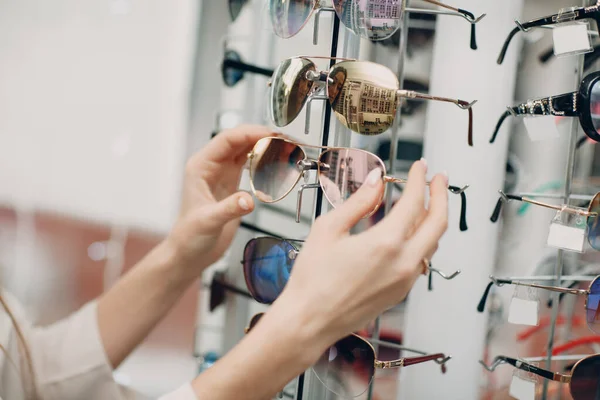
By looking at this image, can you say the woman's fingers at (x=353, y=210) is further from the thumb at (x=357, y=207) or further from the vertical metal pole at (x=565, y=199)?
the vertical metal pole at (x=565, y=199)

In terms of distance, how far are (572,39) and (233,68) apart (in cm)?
50

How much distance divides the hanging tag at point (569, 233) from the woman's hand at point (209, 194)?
1.16 ft

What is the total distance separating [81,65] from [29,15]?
0.49ft

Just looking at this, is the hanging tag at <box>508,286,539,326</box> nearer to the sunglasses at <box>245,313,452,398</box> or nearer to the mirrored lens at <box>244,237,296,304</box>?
the sunglasses at <box>245,313,452,398</box>

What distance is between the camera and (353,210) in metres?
0.43

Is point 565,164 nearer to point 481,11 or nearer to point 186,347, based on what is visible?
point 481,11

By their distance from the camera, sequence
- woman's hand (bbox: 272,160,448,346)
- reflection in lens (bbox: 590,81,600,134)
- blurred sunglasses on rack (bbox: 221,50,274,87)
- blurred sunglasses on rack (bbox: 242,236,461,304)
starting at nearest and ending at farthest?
woman's hand (bbox: 272,160,448,346)
reflection in lens (bbox: 590,81,600,134)
blurred sunglasses on rack (bbox: 242,236,461,304)
blurred sunglasses on rack (bbox: 221,50,274,87)

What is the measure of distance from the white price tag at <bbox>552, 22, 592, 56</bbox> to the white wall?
67 cm

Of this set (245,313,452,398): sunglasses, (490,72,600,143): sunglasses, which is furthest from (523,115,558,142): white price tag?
(245,313,452,398): sunglasses

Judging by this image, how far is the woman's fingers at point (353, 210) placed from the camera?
42 centimetres

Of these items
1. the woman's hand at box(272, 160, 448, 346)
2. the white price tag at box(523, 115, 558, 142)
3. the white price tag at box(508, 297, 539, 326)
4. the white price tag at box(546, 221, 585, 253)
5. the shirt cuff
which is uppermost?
the white price tag at box(523, 115, 558, 142)

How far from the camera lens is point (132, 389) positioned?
1050mm

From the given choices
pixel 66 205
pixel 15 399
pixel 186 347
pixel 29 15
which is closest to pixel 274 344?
pixel 15 399

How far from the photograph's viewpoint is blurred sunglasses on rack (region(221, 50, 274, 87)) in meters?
0.82
